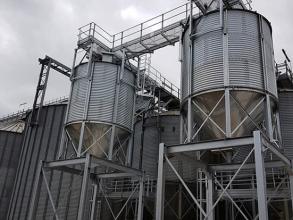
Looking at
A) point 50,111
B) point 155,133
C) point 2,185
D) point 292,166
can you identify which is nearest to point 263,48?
point 292,166

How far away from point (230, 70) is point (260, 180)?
13.0 ft

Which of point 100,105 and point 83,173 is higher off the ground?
point 100,105

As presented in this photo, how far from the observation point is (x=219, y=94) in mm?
11367

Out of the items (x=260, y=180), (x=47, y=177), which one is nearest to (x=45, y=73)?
(x=47, y=177)

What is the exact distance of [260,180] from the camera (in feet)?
29.6

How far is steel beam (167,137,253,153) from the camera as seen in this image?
10020 mm

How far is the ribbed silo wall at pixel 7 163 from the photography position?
1020 inches

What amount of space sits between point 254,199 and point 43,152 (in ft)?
44.3

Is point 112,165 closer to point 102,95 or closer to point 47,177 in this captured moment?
point 102,95

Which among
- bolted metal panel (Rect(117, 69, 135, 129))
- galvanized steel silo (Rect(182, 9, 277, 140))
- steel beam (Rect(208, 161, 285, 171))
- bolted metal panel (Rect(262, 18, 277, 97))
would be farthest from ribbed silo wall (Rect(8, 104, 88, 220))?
bolted metal panel (Rect(262, 18, 277, 97))

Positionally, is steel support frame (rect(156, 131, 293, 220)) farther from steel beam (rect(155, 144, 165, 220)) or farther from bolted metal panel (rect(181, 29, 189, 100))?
bolted metal panel (rect(181, 29, 189, 100))

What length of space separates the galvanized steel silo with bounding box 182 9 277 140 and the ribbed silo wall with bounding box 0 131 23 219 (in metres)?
19.0

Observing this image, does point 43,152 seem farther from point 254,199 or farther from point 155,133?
point 254,199

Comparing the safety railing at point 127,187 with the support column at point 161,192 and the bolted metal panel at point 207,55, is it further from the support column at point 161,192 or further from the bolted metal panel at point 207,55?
the bolted metal panel at point 207,55
